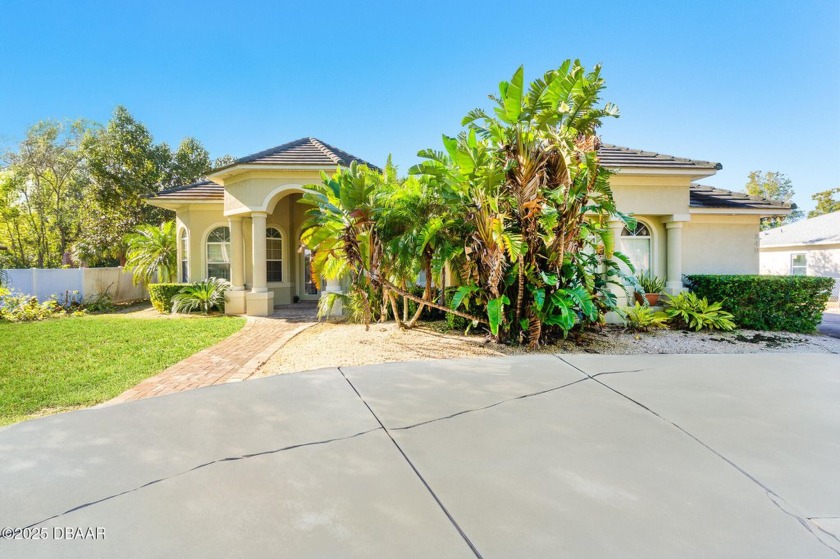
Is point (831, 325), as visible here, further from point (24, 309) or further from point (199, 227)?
point (24, 309)

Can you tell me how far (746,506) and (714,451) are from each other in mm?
789

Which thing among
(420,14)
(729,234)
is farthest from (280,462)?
(729,234)

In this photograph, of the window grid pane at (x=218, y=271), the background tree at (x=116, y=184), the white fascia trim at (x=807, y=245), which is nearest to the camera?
the window grid pane at (x=218, y=271)

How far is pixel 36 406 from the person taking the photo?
4.56 m

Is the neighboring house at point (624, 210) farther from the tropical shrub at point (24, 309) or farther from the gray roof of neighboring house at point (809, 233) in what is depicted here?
the gray roof of neighboring house at point (809, 233)

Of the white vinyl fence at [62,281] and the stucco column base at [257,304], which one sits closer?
the stucco column base at [257,304]

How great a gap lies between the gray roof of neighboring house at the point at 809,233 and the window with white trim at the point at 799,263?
0.79 metres

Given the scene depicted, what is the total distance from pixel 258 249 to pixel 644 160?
39.0 feet

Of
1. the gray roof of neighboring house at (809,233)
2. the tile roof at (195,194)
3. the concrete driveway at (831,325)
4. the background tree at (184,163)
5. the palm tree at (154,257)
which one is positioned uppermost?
the background tree at (184,163)

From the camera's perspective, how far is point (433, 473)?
2844mm

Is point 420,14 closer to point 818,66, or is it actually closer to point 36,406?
point 818,66

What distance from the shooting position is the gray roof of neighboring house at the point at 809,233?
61.1 feet

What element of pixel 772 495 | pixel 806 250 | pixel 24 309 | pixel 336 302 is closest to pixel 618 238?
pixel 336 302

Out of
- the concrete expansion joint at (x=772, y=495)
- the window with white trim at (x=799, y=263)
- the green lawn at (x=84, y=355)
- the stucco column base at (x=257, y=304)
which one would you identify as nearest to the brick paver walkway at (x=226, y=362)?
the green lawn at (x=84, y=355)
